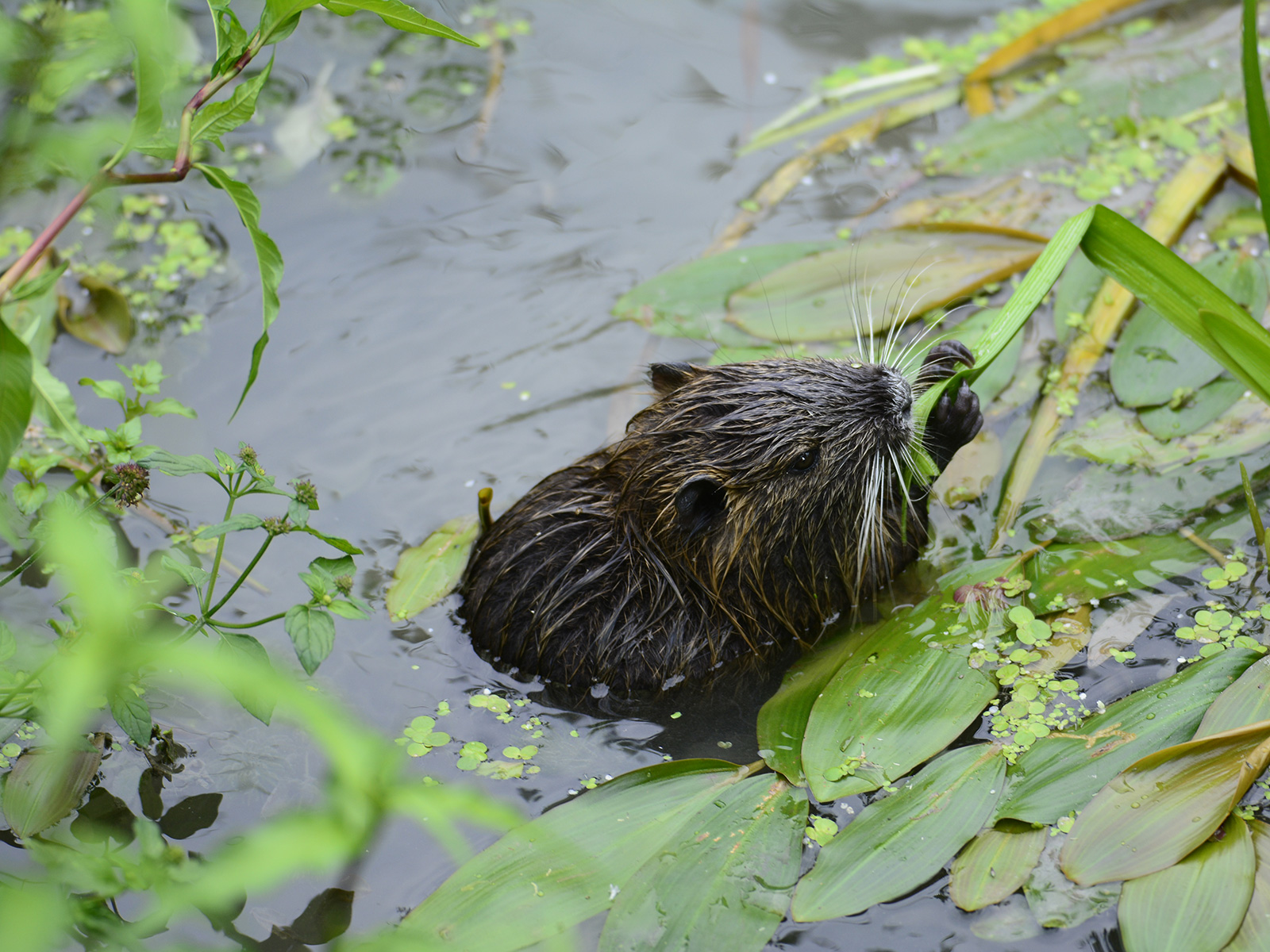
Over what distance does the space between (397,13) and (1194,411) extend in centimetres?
309

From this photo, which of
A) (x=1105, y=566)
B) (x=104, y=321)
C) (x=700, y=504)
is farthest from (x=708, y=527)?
(x=104, y=321)

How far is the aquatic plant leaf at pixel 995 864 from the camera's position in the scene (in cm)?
261

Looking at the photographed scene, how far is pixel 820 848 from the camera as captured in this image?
2.76 m

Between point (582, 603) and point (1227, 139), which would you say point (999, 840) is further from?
point (1227, 139)

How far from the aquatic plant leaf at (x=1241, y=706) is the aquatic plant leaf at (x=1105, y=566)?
53 cm

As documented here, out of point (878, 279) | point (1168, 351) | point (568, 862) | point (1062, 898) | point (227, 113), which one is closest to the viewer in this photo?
point (227, 113)

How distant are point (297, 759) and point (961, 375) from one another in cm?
230

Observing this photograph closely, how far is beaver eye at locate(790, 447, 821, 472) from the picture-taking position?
3232 millimetres

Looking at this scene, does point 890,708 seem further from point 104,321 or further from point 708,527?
point 104,321

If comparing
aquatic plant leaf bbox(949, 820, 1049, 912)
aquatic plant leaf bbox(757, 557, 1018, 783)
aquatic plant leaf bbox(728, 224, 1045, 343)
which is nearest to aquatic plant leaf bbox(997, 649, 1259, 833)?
aquatic plant leaf bbox(949, 820, 1049, 912)

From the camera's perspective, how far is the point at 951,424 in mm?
3354


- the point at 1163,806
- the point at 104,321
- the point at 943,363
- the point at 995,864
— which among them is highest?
the point at 943,363

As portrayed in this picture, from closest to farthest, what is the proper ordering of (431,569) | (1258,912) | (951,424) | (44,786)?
1. (1258,912)
2. (44,786)
3. (951,424)
4. (431,569)

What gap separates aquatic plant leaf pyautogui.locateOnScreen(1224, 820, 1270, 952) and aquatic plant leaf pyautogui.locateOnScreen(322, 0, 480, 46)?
2559 millimetres
